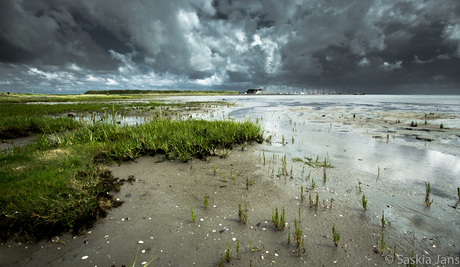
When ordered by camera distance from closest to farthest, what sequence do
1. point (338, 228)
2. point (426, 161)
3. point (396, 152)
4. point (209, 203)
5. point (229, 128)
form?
point (338, 228)
point (209, 203)
point (426, 161)
point (396, 152)
point (229, 128)

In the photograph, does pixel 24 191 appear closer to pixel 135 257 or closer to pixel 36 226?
pixel 36 226

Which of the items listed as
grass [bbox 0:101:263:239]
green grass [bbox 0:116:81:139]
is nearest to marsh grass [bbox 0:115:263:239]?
grass [bbox 0:101:263:239]

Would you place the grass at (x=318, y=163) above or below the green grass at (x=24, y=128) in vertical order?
below

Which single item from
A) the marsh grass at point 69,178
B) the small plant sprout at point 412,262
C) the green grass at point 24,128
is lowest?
the small plant sprout at point 412,262

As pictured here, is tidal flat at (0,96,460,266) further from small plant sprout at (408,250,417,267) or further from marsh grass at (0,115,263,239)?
marsh grass at (0,115,263,239)

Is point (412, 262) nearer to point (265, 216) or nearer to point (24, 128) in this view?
point (265, 216)

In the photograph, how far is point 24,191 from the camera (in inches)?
143

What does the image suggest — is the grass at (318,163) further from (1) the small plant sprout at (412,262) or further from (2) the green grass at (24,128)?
(2) the green grass at (24,128)

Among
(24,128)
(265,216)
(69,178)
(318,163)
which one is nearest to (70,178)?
(69,178)

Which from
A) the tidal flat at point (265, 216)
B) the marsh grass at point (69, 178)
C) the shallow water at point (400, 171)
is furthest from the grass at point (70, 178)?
the shallow water at point (400, 171)

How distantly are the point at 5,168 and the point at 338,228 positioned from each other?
7983mm

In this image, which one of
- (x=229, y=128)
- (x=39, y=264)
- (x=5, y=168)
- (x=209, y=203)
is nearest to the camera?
(x=39, y=264)

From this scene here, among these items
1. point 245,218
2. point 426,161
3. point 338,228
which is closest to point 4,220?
point 245,218

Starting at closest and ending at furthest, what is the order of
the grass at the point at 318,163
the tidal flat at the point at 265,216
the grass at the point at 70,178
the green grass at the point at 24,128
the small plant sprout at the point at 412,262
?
the small plant sprout at the point at 412,262
the tidal flat at the point at 265,216
the grass at the point at 70,178
the grass at the point at 318,163
the green grass at the point at 24,128
